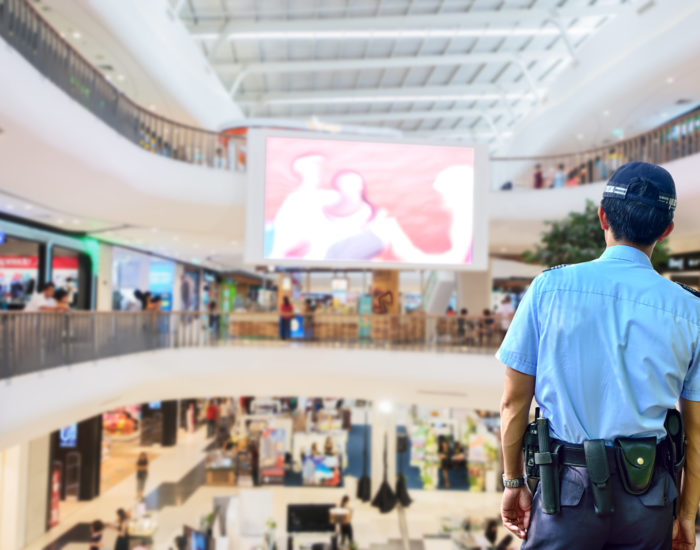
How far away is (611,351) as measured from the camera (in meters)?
1.18

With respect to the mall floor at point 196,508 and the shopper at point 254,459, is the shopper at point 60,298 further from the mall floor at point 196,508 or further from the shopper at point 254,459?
the shopper at point 254,459

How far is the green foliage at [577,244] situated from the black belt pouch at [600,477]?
24.6 feet

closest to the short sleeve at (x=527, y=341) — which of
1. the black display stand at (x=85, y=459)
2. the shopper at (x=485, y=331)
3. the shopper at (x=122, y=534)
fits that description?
the shopper at (x=485, y=331)

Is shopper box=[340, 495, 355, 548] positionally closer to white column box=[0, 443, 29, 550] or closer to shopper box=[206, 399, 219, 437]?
white column box=[0, 443, 29, 550]

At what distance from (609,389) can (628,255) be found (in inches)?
12.3

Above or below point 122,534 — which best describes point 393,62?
above

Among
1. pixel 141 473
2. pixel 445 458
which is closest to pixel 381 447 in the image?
pixel 445 458

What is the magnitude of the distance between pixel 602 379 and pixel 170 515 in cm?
1347

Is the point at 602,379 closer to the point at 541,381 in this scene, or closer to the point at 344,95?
the point at 541,381

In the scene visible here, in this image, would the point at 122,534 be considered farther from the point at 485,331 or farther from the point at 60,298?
the point at 485,331

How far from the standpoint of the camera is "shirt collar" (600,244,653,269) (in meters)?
1.28

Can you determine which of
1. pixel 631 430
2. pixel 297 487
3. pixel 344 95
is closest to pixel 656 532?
pixel 631 430

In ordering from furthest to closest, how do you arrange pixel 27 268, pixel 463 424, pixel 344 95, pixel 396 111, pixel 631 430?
pixel 396 111, pixel 344 95, pixel 463 424, pixel 27 268, pixel 631 430

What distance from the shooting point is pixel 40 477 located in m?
11.9
